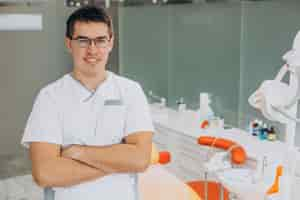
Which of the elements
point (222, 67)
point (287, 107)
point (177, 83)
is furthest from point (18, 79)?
point (287, 107)

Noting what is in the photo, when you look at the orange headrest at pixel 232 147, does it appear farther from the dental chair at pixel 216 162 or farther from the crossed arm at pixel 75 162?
the crossed arm at pixel 75 162

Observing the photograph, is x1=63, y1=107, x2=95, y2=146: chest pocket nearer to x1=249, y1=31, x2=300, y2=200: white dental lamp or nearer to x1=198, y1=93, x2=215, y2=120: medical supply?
x1=249, y1=31, x2=300, y2=200: white dental lamp

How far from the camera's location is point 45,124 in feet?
4.47

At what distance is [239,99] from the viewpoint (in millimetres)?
2756

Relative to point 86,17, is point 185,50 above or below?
below

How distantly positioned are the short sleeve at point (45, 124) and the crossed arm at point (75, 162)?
21 mm

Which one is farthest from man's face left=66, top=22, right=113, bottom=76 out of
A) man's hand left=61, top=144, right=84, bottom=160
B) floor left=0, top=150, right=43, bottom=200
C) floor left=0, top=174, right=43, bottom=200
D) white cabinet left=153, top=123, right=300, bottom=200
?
floor left=0, top=150, right=43, bottom=200

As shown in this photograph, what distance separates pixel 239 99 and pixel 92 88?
153 centimetres

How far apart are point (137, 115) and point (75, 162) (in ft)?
0.85

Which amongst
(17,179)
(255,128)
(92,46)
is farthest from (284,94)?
(17,179)

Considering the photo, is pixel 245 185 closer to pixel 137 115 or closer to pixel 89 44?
pixel 137 115

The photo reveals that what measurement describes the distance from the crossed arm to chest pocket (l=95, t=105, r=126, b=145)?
0.03m

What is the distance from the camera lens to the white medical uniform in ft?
4.48

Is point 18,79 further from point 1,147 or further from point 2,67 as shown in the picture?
point 1,147
